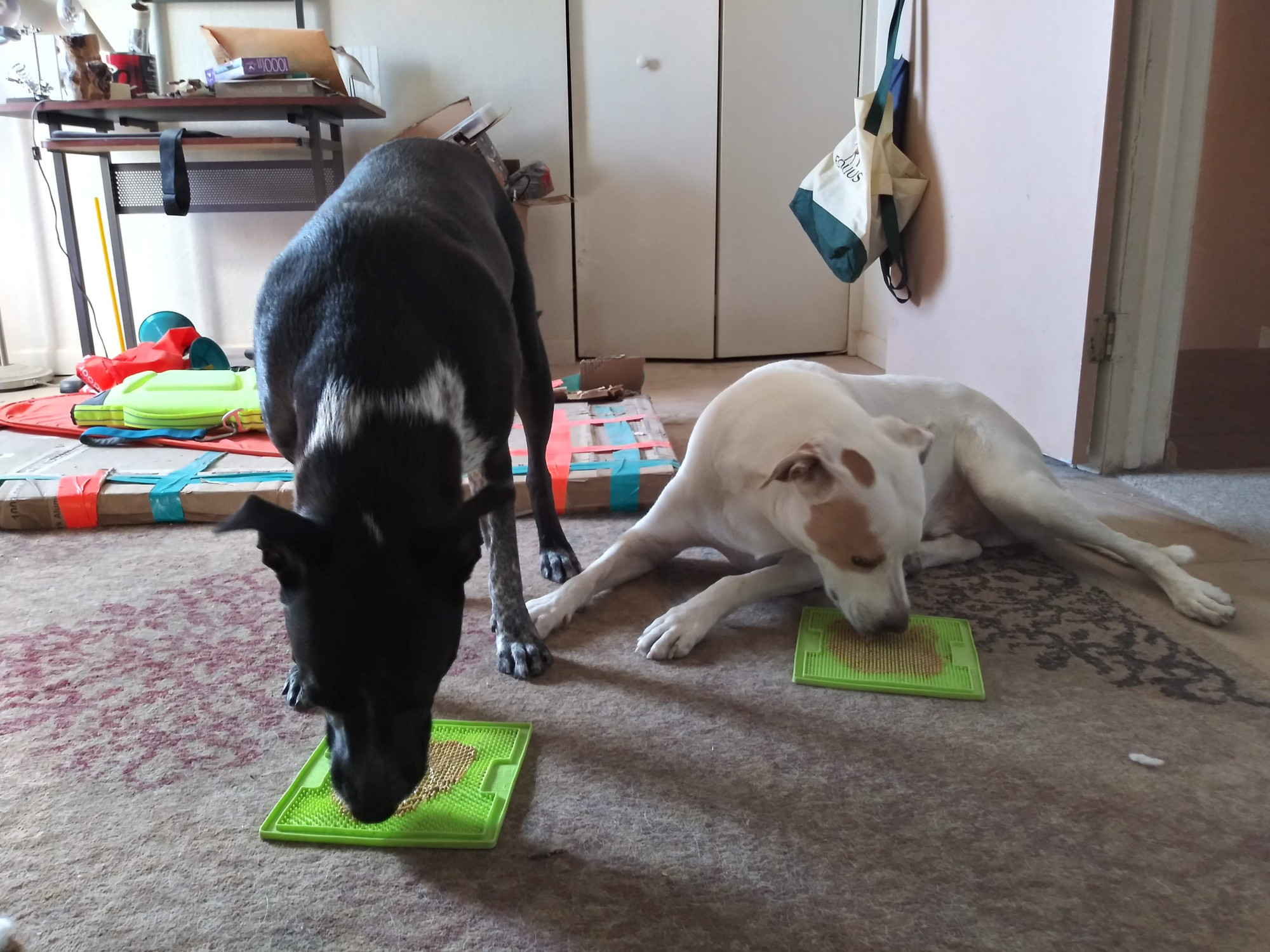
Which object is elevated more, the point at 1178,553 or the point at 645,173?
the point at 645,173

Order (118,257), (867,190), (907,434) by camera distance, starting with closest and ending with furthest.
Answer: (907,434) → (867,190) → (118,257)

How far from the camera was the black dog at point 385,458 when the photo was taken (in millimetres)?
884

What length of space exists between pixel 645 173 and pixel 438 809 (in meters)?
3.70

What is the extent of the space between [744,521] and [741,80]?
315cm

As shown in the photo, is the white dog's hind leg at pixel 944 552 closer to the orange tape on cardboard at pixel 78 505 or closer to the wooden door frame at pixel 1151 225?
the wooden door frame at pixel 1151 225

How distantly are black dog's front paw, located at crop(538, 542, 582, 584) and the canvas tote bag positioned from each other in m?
1.85

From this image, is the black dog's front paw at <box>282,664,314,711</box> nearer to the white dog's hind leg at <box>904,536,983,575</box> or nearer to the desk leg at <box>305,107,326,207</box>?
the white dog's hind leg at <box>904,536,983,575</box>

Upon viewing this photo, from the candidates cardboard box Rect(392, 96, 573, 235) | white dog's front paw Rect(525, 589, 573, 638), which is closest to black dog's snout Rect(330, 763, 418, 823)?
white dog's front paw Rect(525, 589, 573, 638)

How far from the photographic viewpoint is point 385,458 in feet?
3.16

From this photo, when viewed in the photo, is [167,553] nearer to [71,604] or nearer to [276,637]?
[71,604]

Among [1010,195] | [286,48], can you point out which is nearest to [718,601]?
[1010,195]

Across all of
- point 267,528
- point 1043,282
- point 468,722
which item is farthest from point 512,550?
point 1043,282

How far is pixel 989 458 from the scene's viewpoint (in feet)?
6.33

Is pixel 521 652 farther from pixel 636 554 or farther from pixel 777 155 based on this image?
pixel 777 155
